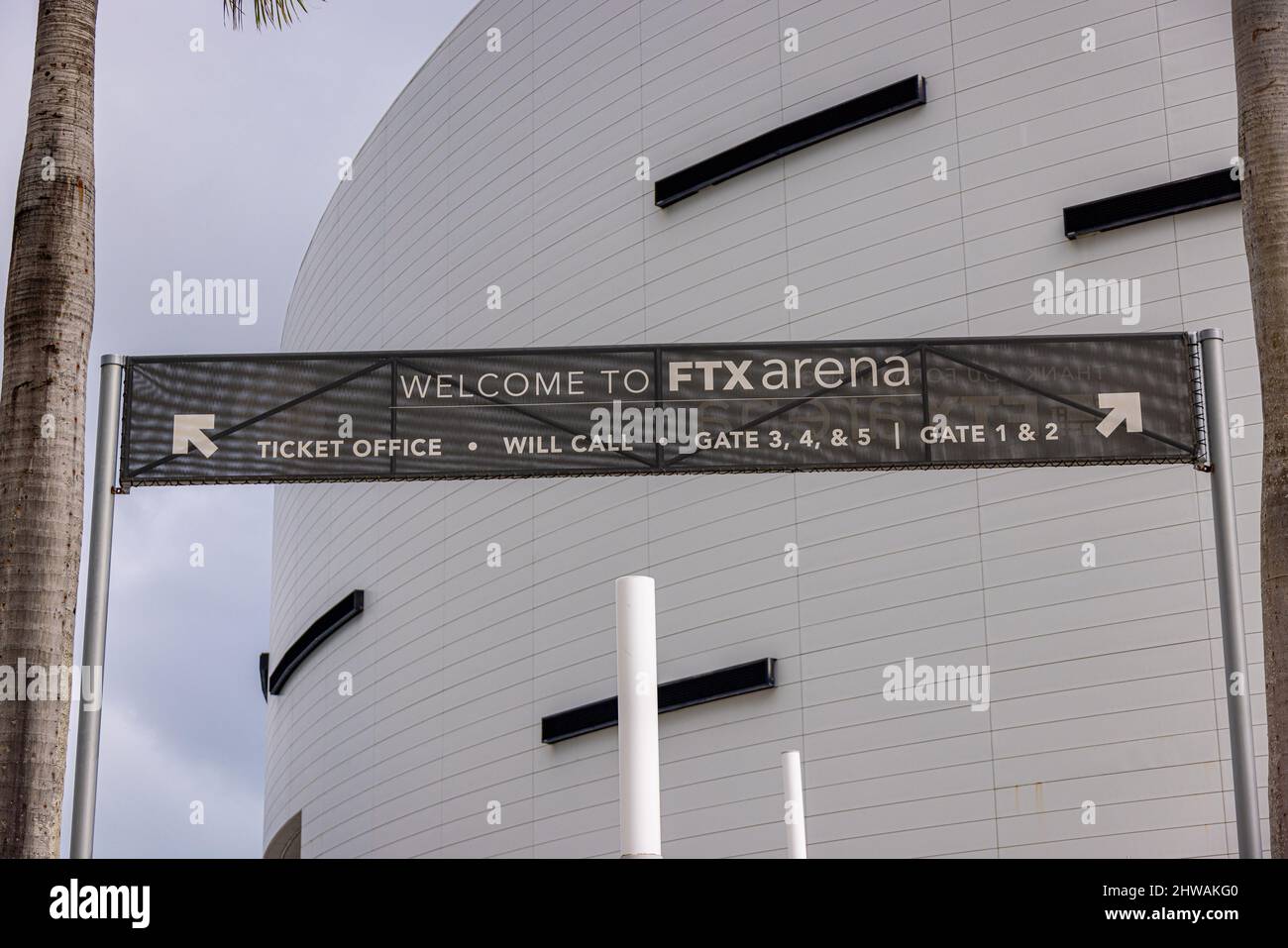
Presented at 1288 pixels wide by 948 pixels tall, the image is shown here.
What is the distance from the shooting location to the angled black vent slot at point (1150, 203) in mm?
17078

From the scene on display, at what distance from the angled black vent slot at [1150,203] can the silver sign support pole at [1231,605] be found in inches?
296

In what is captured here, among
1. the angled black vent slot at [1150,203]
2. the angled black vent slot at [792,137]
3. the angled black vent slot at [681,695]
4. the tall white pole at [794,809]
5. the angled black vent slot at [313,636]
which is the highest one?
the angled black vent slot at [792,137]

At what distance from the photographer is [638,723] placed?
6363 millimetres

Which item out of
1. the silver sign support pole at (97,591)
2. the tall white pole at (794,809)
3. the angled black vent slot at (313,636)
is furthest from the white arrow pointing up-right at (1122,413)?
the angled black vent slot at (313,636)

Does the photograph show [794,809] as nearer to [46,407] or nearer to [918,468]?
[918,468]

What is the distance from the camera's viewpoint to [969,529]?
17969 mm

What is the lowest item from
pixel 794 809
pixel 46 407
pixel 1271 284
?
pixel 794 809

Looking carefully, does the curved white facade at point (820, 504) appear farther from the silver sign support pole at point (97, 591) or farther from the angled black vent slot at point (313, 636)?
the silver sign support pole at point (97, 591)

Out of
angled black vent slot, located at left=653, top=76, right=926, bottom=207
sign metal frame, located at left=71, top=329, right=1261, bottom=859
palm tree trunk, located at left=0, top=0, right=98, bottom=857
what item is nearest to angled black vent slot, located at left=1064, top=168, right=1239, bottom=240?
angled black vent slot, located at left=653, top=76, right=926, bottom=207

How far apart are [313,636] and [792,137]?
15820mm

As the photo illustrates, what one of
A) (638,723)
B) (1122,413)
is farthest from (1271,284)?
(638,723)

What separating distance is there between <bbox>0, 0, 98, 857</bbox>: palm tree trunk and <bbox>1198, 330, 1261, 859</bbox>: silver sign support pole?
6915 mm
